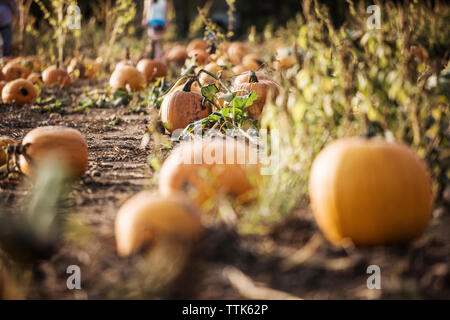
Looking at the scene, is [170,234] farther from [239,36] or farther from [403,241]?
[239,36]

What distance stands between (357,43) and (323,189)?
1283 mm

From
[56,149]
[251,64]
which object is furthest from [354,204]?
[251,64]

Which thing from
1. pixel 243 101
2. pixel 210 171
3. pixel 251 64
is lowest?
pixel 210 171

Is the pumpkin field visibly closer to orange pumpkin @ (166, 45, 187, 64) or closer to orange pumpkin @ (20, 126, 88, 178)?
orange pumpkin @ (20, 126, 88, 178)

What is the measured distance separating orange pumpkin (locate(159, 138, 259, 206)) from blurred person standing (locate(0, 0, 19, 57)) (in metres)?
6.83

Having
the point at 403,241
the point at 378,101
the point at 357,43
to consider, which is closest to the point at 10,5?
the point at 357,43

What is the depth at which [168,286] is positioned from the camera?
1.55 metres

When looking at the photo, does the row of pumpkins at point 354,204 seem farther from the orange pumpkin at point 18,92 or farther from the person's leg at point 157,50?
the person's leg at point 157,50

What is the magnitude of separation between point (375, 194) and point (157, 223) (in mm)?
764

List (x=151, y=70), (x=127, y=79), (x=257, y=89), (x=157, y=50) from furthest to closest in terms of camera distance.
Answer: (x=157, y=50) < (x=151, y=70) < (x=127, y=79) < (x=257, y=89)

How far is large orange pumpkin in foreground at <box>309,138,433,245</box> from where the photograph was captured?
1708 millimetres

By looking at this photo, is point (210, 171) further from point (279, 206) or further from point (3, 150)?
point (3, 150)

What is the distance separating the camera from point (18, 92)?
5418 mm

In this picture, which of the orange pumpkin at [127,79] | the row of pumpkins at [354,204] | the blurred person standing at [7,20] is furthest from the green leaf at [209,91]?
the blurred person standing at [7,20]
